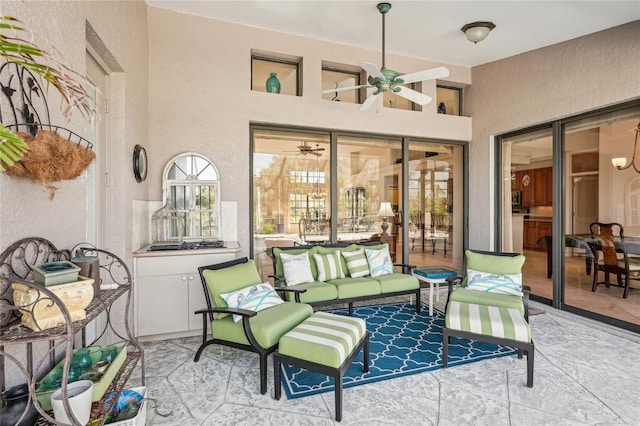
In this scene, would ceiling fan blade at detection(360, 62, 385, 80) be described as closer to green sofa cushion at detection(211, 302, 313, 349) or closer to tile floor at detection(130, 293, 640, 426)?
green sofa cushion at detection(211, 302, 313, 349)

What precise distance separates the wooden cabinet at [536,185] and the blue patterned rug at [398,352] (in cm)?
249

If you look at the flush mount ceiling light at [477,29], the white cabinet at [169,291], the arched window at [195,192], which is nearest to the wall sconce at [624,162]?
the flush mount ceiling light at [477,29]

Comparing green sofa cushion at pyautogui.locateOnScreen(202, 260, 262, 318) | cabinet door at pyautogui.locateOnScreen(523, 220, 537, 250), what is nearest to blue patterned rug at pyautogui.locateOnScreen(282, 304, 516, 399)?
green sofa cushion at pyautogui.locateOnScreen(202, 260, 262, 318)

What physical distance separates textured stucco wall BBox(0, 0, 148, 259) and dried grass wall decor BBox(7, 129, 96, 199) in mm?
81

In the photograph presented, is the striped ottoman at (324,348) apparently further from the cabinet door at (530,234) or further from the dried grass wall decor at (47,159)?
the cabinet door at (530,234)

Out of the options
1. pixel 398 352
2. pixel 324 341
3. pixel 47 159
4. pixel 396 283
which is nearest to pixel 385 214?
pixel 396 283

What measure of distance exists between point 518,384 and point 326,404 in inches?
60.9

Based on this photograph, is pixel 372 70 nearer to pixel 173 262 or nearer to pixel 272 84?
pixel 272 84

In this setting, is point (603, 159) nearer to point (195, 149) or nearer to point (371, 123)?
point (371, 123)

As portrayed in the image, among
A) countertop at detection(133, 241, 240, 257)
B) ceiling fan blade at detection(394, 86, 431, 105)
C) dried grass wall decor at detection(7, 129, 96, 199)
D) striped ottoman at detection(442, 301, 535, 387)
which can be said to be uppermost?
ceiling fan blade at detection(394, 86, 431, 105)

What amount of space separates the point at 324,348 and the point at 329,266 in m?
1.90

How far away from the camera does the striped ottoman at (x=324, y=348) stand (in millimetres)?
2277

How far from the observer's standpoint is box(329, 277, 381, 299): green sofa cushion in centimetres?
389

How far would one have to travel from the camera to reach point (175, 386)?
8.75 feet
